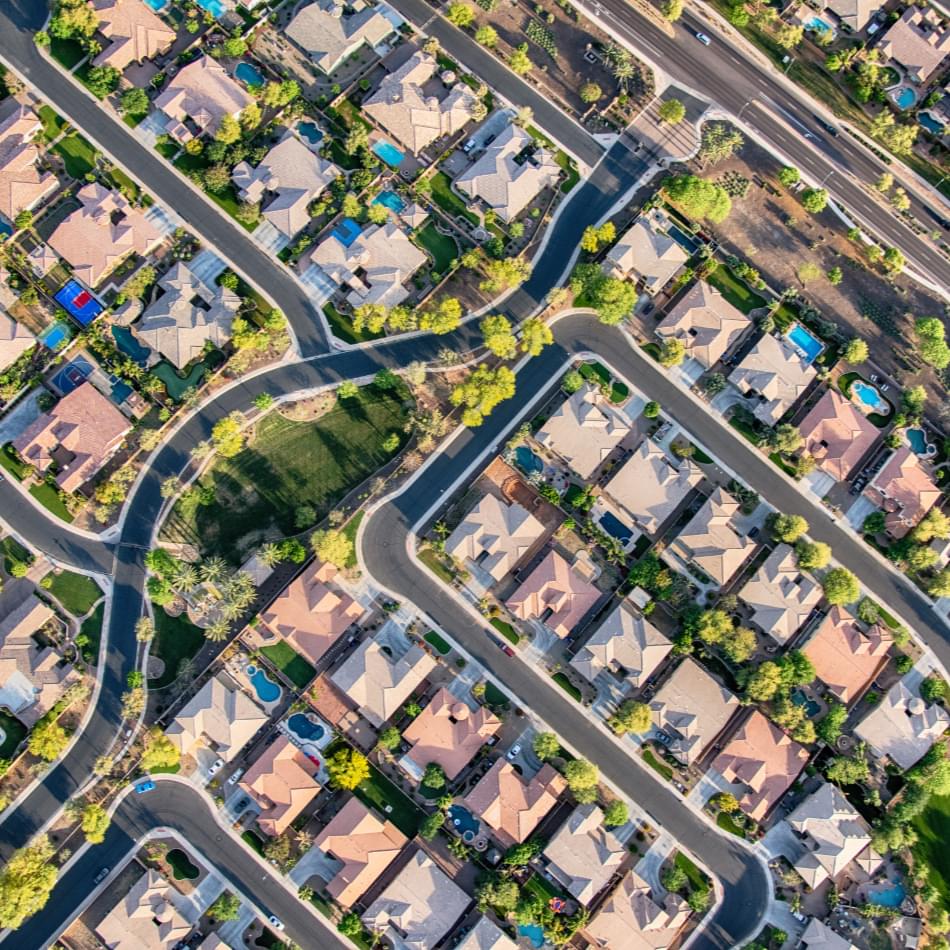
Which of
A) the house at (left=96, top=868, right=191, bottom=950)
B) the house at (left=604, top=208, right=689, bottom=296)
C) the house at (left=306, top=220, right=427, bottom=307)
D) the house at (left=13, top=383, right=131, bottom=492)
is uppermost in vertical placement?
the house at (left=604, top=208, right=689, bottom=296)

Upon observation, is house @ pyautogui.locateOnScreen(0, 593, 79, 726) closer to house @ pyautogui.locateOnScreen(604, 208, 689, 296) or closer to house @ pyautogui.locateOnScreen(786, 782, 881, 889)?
house @ pyautogui.locateOnScreen(604, 208, 689, 296)

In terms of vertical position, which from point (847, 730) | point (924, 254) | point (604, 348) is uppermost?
point (924, 254)

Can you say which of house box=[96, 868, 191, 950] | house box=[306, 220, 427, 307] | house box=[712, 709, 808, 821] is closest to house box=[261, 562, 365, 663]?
house box=[96, 868, 191, 950]

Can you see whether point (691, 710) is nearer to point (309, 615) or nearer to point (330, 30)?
point (309, 615)

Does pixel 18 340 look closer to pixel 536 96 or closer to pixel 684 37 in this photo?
pixel 536 96

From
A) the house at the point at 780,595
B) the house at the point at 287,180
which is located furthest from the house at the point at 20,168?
the house at the point at 780,595

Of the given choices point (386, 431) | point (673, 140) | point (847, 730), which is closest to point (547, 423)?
point (386, 431)

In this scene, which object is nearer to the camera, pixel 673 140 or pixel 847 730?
pixel 847 730
